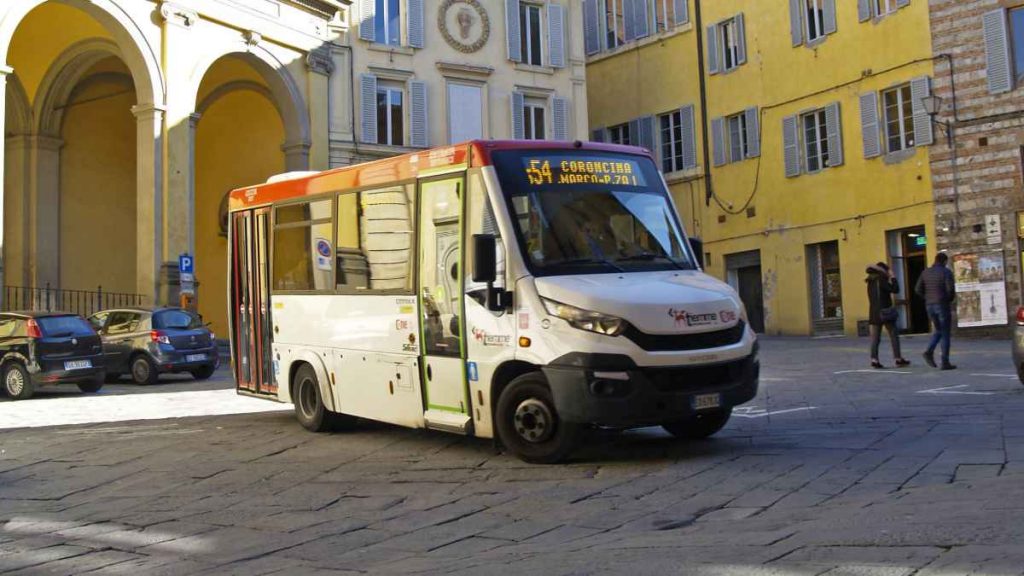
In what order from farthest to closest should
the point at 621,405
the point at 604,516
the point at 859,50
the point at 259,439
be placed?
the point at 859,50
the point at 259,439
the point at 621,405
the point at 604,516

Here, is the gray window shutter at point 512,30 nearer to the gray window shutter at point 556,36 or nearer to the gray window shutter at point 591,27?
the gray window shutter at point 556,36

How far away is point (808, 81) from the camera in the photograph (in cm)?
2941

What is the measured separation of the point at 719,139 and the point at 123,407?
21550mm

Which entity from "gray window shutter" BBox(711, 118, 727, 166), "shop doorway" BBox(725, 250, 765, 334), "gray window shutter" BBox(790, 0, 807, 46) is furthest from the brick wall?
"gray window shutter" BBox(711, 118, 727, 166)

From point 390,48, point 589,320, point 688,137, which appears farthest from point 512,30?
point 589,320

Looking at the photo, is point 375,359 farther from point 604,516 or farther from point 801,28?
point 801,28

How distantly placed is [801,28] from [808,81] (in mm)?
1500

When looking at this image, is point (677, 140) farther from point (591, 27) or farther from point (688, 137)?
point (591, 27)

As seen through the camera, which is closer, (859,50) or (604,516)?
(604,516)

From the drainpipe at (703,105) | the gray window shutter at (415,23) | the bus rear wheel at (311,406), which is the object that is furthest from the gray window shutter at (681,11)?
the bus rear wheel at (311,406)

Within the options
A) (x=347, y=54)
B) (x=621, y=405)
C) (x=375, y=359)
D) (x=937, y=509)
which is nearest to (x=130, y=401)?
(x=375, y=359)

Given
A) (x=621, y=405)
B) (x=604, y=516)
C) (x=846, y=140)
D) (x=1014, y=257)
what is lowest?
(x=604, y=516)

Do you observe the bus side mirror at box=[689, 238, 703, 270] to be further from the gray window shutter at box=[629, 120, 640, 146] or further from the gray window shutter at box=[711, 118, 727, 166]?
the gray window shutter at box=[629, 120, 640, 146]

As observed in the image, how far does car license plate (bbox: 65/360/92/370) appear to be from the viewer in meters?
17.9
